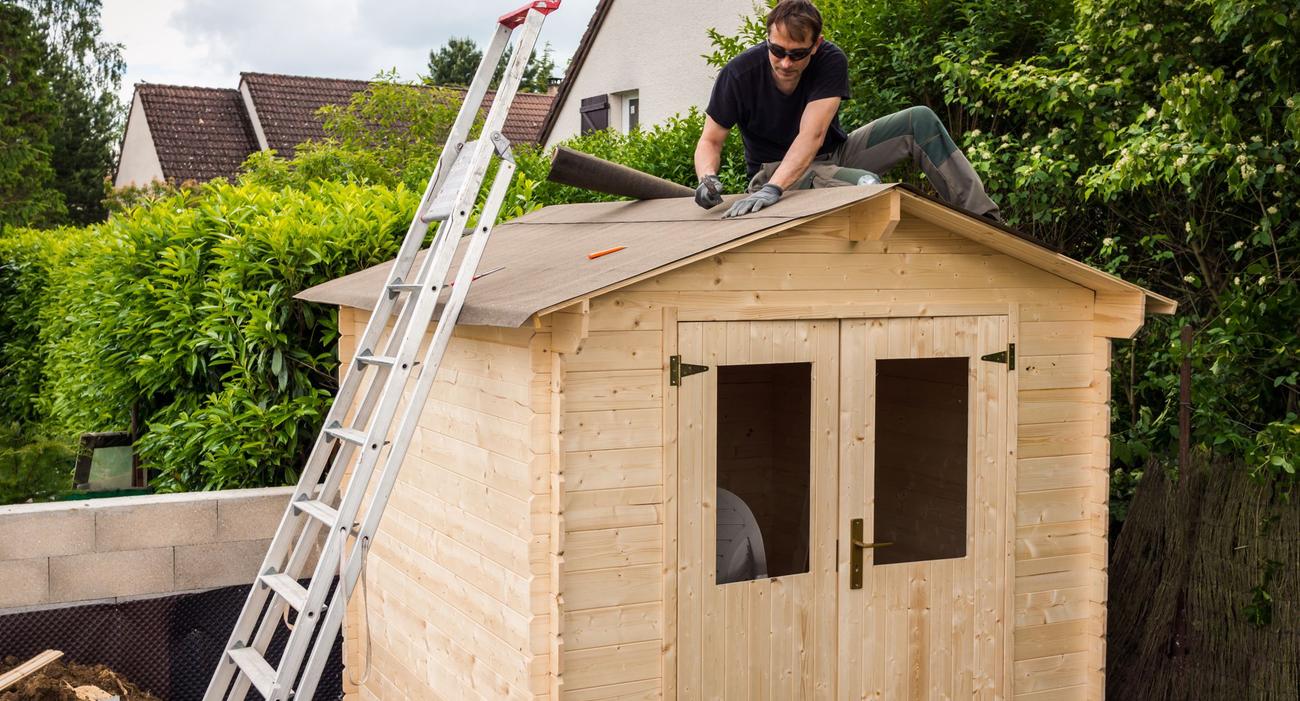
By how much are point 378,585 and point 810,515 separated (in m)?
2.28

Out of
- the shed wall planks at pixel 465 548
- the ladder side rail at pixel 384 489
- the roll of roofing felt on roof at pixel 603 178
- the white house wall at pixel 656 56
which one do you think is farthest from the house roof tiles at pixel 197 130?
the ladder side rail at pixel 384 489

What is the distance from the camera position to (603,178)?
5.59 metres

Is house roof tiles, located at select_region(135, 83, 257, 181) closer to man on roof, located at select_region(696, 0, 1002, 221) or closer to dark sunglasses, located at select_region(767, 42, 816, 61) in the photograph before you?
man on roof, located at select_region(696, 0, 1002, 221)

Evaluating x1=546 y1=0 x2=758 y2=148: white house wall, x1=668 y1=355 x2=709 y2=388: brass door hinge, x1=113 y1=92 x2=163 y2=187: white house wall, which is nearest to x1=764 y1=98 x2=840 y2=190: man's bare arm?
x1=668 y1=355 x2=709 y2=388: brass door hinge

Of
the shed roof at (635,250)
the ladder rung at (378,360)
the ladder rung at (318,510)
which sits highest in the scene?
the shed roof at (635,250)

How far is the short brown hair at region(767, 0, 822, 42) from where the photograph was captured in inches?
203

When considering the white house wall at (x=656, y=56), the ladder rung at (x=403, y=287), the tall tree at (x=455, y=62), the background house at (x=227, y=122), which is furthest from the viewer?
the tall tree at (x=455, y=62)

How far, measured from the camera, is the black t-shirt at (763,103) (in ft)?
18.0

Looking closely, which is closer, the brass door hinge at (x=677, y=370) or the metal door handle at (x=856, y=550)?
the brass door hinge at (x=677, y=370)

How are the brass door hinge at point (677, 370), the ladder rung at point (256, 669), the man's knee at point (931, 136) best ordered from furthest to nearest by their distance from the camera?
1. the man's knee at point (931, 136)
2. the brass door hinge at point (677, 370)
3. the ladder rung at point (256, 669)

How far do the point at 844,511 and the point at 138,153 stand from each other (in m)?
29.1

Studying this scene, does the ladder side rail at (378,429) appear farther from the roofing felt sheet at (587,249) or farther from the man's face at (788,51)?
the man's face at (788,51)

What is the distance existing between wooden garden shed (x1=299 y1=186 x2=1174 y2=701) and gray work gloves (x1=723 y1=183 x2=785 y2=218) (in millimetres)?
194

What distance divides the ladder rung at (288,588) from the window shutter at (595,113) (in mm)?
14736
